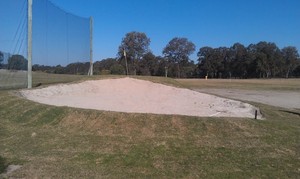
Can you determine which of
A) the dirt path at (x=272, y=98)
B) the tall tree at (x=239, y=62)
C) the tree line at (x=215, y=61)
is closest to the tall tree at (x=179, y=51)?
the tree line at (x=215, y=61)

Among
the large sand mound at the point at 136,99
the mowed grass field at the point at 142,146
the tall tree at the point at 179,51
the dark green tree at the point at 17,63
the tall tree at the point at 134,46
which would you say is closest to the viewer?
the mowed grass field at the point at 142,146

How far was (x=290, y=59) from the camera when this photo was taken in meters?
113

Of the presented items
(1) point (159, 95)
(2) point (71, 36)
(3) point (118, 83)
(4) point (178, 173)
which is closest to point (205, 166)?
(4) point (178, 173)

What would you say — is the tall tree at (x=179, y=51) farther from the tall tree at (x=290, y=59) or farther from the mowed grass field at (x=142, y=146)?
the mowed grass field at (x=142, y=146)

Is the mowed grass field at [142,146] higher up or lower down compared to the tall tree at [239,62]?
lower down

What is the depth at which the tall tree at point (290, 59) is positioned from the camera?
112938 millimetres

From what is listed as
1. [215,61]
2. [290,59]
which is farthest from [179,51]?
[290,59]

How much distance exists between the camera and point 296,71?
380ft

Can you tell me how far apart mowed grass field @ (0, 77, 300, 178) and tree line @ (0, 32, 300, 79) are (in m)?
77.2

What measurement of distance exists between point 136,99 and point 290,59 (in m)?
111

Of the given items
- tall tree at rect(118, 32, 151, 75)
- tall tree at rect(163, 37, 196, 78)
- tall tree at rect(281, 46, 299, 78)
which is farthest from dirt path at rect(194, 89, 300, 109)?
tall tree at rect(281, 46, 299, 78)

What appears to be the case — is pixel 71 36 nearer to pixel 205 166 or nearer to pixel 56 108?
pixel 56 108

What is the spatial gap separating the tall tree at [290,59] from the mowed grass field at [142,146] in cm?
11265

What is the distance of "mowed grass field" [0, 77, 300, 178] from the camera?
17.5 ft
